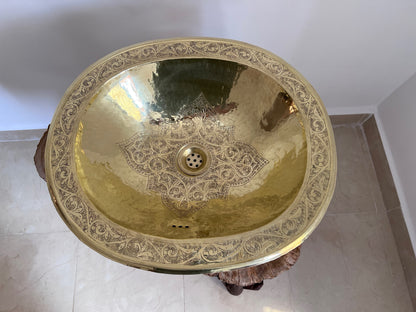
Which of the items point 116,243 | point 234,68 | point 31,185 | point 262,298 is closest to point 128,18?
point 234,68

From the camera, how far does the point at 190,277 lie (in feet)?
3.90

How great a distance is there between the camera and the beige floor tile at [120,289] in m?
1.13

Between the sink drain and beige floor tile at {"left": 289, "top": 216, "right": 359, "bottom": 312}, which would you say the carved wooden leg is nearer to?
the sink drain

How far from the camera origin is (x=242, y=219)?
1.93 feet

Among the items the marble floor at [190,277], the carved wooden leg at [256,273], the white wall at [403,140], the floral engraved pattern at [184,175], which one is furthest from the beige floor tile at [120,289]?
the white wall at [403,140]

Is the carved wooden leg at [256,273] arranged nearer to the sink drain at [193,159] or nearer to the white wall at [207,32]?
the sink drain at [193,159]

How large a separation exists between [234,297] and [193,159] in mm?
752

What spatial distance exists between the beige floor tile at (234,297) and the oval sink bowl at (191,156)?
0.69m

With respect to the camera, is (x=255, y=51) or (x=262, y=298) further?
(x=262, y=298)

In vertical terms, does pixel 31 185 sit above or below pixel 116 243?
above

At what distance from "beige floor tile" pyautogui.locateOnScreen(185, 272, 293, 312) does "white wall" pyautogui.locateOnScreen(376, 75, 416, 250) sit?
0.59 m

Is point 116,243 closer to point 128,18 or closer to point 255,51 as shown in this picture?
point 255,51

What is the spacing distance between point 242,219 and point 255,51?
40 cm

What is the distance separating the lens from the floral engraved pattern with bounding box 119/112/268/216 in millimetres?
647
